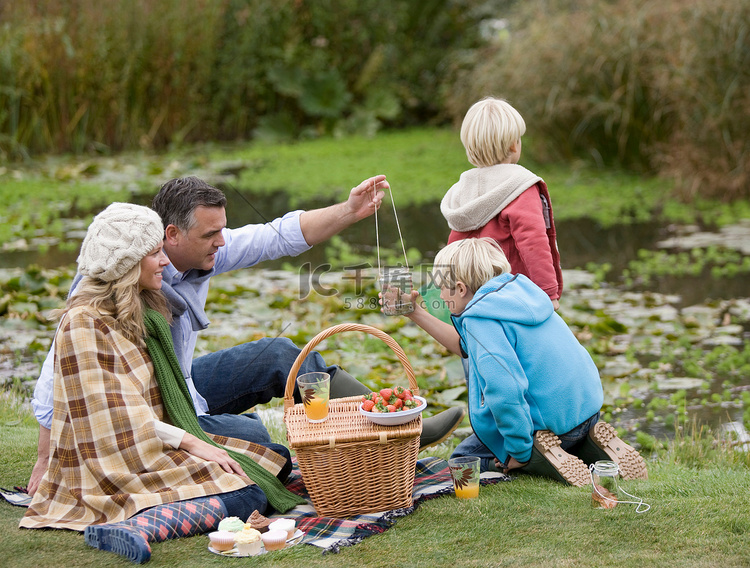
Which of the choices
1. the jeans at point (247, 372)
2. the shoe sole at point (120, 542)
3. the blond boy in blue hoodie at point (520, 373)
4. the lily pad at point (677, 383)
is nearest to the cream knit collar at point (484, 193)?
the blond boy in blue hoodie at point (520, 373)

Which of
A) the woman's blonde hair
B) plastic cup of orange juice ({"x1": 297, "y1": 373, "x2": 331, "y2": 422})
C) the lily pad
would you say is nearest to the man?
the woman's blonde hair

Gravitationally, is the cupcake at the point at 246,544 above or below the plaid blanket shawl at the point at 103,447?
below

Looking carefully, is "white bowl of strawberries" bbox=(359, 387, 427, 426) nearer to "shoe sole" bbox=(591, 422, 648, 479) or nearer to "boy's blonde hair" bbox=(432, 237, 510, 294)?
"boy's blonde hair" bbox=(432, 237, 510, 294)

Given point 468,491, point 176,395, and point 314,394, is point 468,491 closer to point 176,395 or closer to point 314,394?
point 314,394

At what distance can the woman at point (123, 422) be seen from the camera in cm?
248

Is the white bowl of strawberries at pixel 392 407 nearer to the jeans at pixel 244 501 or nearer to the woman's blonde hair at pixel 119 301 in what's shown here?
the jeans at pixel 244 501

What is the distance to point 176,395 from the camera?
8.63 feet

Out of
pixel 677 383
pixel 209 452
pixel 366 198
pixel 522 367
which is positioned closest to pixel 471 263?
pixel 522 367

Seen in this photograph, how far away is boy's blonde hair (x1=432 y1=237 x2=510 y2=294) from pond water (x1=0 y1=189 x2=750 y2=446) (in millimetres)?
776

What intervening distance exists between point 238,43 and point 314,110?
158 cm

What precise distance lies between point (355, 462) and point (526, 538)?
0.55 metres

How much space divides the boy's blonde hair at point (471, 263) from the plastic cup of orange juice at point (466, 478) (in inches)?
23.8

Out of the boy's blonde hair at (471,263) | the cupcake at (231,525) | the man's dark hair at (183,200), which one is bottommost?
the cupcake at (231,525)

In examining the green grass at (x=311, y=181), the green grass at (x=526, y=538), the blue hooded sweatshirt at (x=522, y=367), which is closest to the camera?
the green grass at (x=526, y=538)
